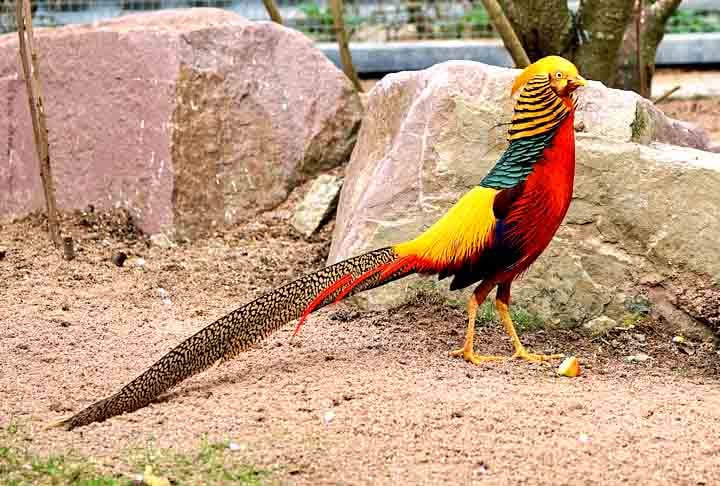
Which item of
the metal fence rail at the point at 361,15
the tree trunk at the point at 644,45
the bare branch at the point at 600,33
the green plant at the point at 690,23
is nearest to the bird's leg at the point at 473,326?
the bare branch at the point at 600,33

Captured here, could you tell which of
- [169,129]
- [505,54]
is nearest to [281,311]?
[169,129]

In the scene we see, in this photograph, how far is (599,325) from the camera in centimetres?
434

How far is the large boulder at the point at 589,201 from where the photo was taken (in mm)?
4262

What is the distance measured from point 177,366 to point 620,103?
2.15m

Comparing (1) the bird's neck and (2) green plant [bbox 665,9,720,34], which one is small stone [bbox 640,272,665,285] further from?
(2) green plant [bbox 665,9,720,34]

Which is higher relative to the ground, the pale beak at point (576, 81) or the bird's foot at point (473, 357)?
the pale beak at point (576, 81)

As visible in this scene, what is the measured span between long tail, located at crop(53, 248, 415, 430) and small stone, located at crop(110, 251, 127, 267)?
1798mm

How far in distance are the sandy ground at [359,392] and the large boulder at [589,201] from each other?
157 millimetres

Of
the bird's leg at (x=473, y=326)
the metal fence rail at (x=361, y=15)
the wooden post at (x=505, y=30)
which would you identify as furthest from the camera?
the metal fence rail at (x=361, y=15)

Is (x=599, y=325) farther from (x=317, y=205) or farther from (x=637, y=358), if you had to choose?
(x=317, y=205)

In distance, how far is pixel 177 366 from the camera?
3.62m

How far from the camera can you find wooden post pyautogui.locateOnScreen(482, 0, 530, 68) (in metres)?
5.37

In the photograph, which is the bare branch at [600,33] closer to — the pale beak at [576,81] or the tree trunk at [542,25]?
the tree trunk at [542,25]

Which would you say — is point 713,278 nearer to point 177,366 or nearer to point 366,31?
point 177,366
